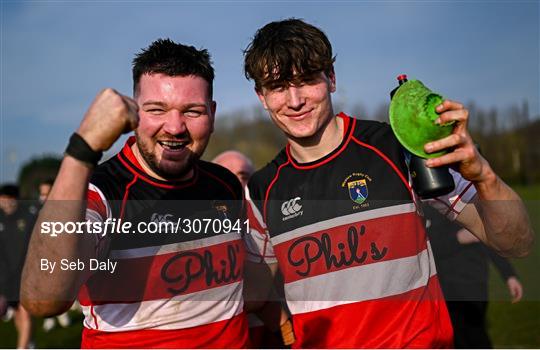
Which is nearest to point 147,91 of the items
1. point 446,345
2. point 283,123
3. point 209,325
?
point 283,123

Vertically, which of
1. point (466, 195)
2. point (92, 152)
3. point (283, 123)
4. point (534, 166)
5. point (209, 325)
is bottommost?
point (209, 325)

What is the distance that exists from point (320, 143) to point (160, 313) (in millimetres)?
1449

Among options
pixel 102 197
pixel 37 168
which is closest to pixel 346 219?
pixel 102 197

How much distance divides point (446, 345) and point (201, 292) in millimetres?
1551

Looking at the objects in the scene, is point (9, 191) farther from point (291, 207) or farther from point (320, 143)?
point (320, 143)

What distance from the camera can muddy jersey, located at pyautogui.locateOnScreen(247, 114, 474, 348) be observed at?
10.0ft

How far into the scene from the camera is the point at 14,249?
381 inches

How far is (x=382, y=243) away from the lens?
310cm

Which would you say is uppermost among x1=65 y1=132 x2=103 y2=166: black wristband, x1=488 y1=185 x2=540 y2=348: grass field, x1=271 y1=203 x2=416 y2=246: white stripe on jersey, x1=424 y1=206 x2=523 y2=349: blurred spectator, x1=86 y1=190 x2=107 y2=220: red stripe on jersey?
x1=65 y1=132 x2=103 y2=166: black wristband

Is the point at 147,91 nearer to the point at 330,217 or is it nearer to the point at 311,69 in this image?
the point at 311,69

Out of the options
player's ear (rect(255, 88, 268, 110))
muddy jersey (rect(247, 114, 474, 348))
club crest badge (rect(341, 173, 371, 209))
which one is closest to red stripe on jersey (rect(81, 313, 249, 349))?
muddy jersey (rect(247, 114, 474, 348))

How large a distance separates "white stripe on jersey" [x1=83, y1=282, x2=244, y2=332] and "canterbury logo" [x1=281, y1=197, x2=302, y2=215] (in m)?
0.67

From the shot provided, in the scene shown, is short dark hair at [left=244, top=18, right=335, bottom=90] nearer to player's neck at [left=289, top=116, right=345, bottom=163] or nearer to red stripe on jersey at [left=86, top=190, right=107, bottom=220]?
player's neck at [left=289, top=116, right=345, bottom=163]

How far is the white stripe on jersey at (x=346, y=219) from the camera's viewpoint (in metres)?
3.11
